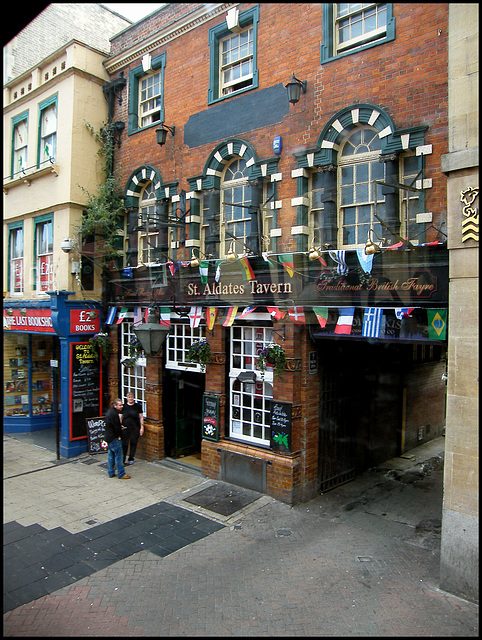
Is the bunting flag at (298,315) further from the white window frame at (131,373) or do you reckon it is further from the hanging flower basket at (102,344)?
the hanging flower basket at (102,344)

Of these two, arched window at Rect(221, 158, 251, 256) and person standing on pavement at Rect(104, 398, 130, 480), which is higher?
arched window at Rect(221, 158, 251, 256)

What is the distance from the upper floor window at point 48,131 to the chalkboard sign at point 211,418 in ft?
27.6

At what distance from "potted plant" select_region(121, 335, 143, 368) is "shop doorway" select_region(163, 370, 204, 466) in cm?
91

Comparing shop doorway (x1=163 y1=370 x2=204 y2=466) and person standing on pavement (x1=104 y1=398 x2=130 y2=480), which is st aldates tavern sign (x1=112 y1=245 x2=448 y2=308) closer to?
shop doorway (x1=163 y1=370 x2=204 y2=466)

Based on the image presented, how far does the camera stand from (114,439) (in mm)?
10852

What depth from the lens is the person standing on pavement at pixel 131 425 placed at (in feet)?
38.9

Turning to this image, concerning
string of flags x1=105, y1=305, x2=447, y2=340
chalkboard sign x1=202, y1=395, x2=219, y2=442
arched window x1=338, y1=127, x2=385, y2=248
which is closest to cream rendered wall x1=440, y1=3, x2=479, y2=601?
string of flags x1=105, y1=305, x2=447, y2=340

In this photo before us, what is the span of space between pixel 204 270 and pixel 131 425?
4226 millimetres

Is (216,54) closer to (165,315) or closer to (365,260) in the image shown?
(165,315)

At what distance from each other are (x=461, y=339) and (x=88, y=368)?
9.96 m

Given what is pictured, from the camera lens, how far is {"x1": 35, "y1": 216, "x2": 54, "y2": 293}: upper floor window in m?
14.1

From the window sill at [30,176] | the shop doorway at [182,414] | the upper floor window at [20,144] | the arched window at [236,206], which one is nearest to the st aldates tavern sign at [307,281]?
the arched window at [236,206]

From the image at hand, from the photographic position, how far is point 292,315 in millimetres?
9367

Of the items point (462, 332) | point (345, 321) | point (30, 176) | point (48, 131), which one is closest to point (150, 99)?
point (48, 131)
